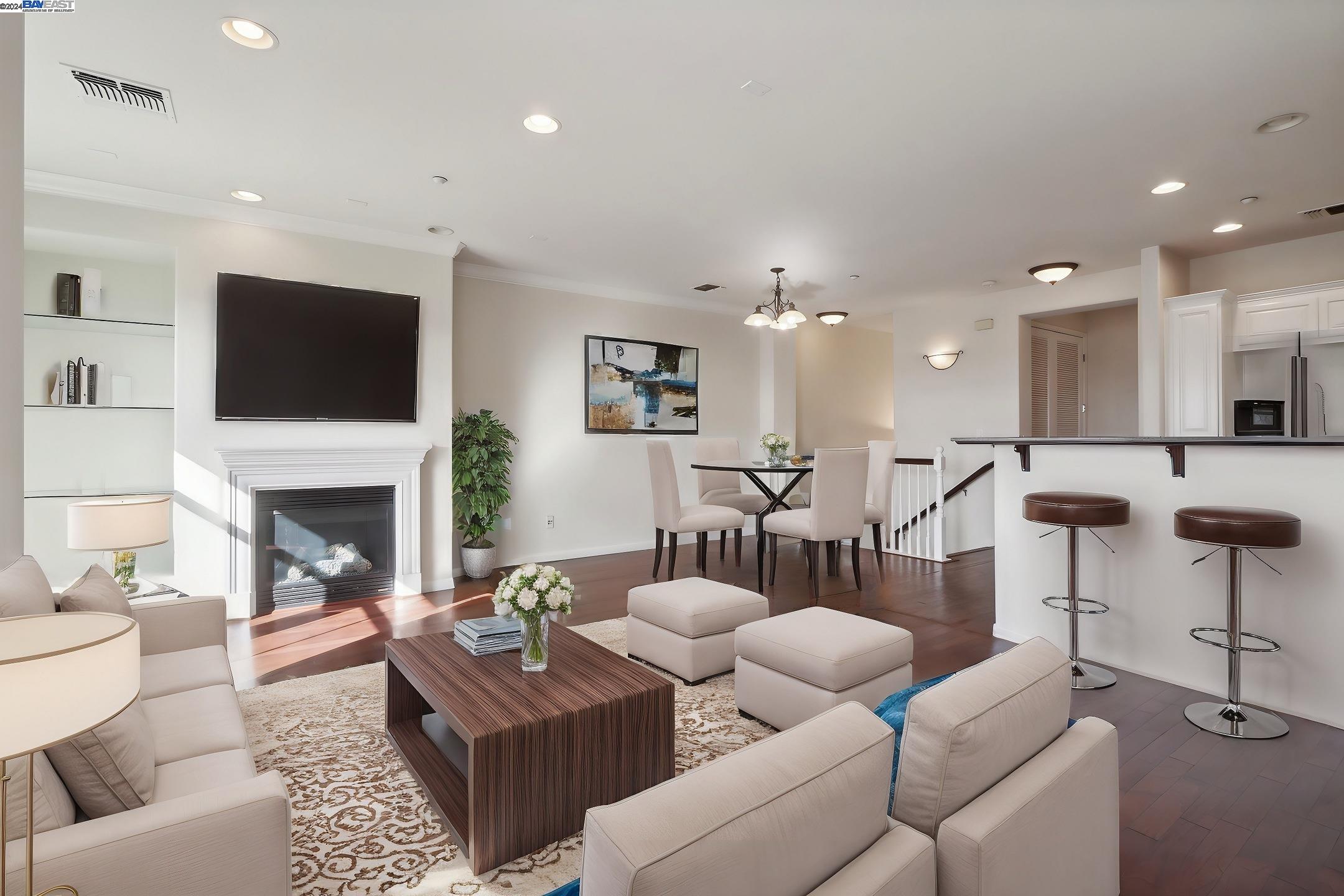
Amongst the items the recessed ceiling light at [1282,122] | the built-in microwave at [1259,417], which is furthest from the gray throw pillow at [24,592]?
the built-in microwave at [1259,417]

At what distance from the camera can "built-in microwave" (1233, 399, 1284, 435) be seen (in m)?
4.45

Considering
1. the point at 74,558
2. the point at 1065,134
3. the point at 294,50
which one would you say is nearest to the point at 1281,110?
the point at 1065,134

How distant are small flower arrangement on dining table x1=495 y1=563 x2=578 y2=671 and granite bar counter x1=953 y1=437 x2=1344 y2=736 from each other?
2463mm

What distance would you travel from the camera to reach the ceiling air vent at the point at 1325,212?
4023mm

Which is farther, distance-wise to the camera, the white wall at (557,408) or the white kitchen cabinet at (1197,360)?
the white wall at (557,408)

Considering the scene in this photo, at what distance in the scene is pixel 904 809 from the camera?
38.3 inches

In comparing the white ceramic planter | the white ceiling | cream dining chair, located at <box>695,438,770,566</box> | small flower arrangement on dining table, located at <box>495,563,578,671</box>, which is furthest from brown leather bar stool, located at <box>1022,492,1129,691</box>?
the white ceramic planter

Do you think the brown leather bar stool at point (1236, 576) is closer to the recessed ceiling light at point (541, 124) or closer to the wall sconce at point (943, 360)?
the recessed ceiling light at point (541, 124)

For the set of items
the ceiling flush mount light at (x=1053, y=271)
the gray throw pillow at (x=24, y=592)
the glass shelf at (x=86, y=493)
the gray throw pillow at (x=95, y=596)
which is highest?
the ceiling flush mount light at (x=1053, y=271)

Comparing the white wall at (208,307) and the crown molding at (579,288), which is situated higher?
the crown molding at (579,288)

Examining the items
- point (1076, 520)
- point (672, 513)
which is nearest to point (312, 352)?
point (672, 513)

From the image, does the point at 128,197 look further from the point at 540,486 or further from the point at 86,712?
the point at 86,712

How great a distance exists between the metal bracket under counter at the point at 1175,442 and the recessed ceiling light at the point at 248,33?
3.52m

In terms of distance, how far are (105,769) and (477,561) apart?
3.93m
